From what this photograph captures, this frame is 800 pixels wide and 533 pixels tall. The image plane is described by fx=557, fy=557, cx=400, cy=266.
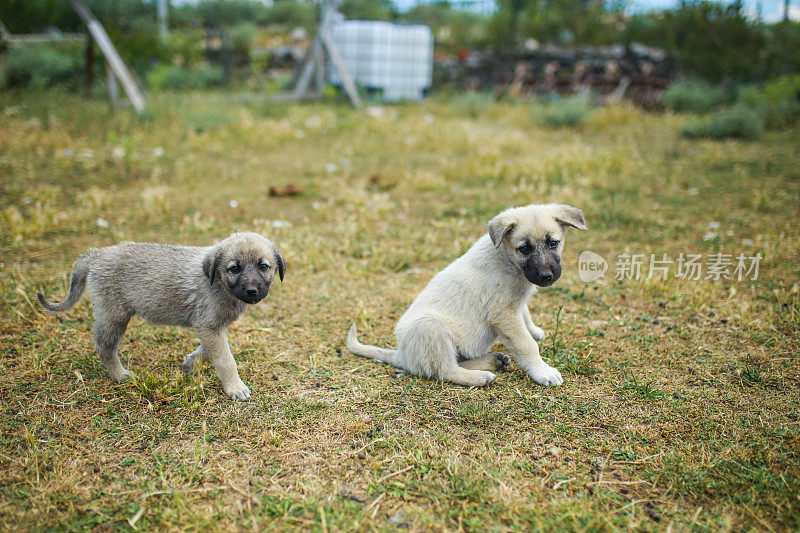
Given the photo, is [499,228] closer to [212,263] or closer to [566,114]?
[212,263]

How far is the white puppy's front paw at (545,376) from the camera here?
3.90 metres

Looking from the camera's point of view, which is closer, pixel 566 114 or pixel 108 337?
pixel 108 337

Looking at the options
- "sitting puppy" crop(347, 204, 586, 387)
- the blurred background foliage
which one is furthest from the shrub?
"sitting puppy" crop(347, 204, 586, 387)

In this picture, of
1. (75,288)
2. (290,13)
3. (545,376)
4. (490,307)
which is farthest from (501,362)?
(290,13)

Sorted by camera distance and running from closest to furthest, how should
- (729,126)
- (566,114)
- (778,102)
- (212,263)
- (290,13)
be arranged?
1. (212,263)
2. (729,126)
3. (778,102)
4. (566,114)
5. (290,13)

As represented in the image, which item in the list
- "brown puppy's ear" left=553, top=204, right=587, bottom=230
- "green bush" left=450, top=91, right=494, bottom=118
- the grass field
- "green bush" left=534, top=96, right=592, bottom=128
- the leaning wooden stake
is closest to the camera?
the grass field

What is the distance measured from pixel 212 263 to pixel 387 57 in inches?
→ 518

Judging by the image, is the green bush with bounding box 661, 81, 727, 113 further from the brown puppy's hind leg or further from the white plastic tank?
the brown puppy's hind leg

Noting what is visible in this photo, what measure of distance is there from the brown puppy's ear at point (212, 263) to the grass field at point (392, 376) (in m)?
0.77

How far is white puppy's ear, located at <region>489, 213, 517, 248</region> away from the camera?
376 cm

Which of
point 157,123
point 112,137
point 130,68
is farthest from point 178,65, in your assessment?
point 112,137

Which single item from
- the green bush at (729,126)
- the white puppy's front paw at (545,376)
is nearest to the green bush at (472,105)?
the green bush at (729,126)

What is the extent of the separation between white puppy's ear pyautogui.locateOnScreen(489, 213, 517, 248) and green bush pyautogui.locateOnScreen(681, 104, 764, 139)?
9.10m

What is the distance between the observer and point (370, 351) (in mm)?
4219
